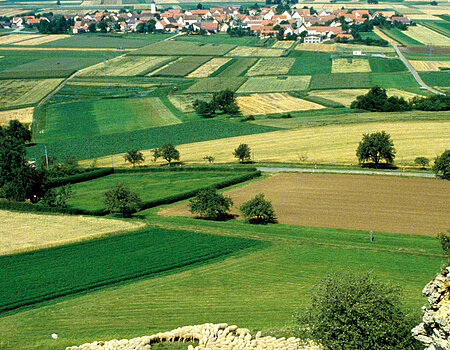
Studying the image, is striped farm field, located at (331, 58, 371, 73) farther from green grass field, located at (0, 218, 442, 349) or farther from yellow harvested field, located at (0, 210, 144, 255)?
yellow harvested field, located at (0, 210, 144, 255)

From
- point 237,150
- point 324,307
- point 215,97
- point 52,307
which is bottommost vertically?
point 52,307

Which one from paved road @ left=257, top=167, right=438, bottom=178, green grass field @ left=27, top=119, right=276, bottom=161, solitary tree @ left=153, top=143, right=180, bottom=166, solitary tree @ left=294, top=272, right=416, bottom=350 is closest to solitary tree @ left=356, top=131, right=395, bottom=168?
paved road @ left=257, top=167, right=438, bottom=178

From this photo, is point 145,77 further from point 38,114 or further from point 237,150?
Answer: point 237,150

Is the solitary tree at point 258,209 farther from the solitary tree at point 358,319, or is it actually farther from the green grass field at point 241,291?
the solitary tree at point 358,319

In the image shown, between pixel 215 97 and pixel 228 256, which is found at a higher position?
pixel 215 97

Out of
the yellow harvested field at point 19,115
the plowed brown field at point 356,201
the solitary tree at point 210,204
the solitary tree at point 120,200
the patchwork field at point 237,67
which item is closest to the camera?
the plowed brown field at point 356,201

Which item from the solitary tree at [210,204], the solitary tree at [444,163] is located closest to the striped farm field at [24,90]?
the solitary tree at [210,204]

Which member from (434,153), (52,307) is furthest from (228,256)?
(434,153)
